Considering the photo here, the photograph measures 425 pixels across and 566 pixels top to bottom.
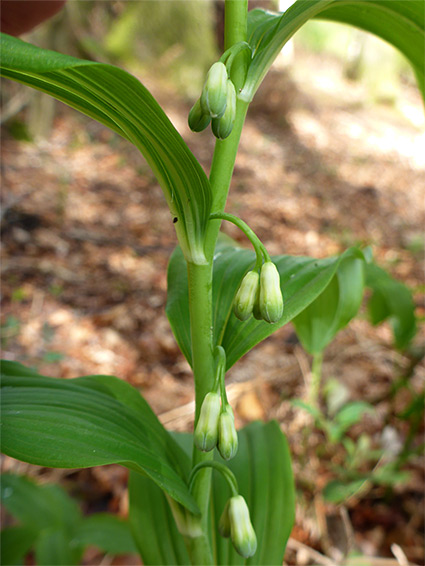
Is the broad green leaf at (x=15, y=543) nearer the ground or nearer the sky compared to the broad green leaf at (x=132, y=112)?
nearer the ground

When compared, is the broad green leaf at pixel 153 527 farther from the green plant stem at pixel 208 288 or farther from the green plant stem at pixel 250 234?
the green plant stem at pixel 250 234

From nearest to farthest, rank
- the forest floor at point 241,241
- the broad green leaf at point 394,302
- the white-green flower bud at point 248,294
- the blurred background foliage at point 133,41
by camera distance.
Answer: the white-green flower bud at point 248,294 < the broad green leaf at point 394,302 < the forest floor at point 241,241 < the blurred background foliage at point 133,41

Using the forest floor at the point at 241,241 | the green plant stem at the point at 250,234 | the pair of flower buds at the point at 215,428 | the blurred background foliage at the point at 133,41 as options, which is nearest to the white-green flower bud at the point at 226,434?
the pair of flower buds at the point at 215,428

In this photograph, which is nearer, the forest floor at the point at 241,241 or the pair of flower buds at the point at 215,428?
the pair of flower buds at the point at 215,428

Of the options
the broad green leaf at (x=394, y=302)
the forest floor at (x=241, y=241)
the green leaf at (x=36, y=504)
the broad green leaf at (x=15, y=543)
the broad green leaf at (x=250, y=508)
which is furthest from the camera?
the forest floor at (x=241, y=241)

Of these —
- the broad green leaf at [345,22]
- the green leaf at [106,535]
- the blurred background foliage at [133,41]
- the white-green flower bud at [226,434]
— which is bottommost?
the green leaf at [106,535]

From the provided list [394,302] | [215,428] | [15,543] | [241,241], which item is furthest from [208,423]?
[241,241]
